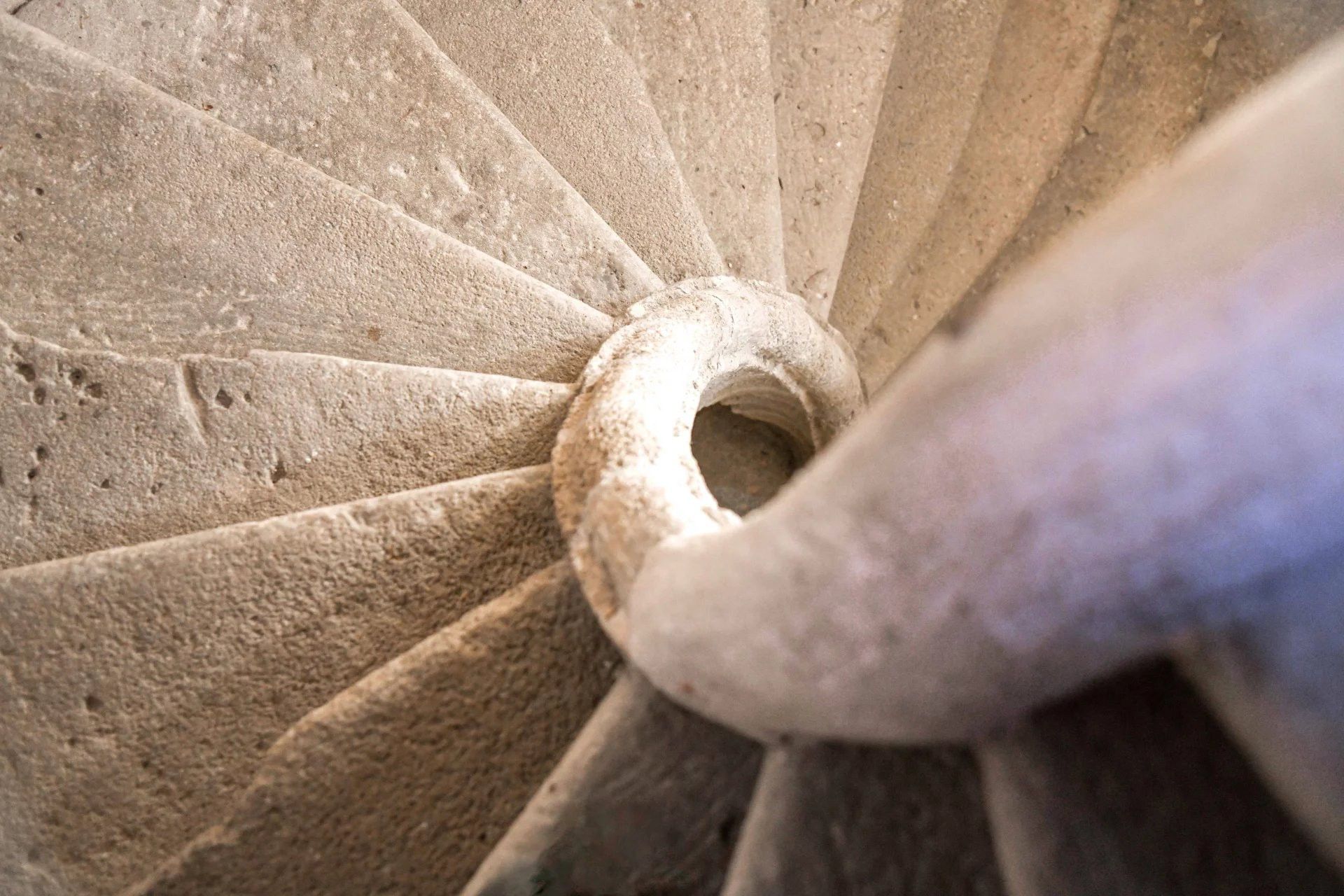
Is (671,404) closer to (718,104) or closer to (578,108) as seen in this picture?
(578,108)

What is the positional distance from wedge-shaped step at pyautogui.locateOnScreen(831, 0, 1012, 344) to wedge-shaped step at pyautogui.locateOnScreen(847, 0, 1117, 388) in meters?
0.03

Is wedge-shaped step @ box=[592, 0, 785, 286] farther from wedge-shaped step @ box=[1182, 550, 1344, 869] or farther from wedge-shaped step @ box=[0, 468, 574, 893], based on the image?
wedge-shaped step @ box=[1182, 550, 1344, 869]

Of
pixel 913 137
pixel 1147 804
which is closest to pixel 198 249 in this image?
pixel 1147 804

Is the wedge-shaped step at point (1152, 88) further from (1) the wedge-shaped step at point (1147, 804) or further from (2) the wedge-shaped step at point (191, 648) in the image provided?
(1) the wedge-shaped step at point (1147, 804)

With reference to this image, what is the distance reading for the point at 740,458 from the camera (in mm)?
2814

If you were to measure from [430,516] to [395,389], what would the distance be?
287 mm

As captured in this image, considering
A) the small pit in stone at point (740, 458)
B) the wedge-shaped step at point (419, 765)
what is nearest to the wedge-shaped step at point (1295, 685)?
the wedge-shaped step at point (419, 765)

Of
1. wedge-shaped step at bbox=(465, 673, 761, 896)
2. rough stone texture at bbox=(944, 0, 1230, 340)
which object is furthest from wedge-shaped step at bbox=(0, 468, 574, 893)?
rough stone texture at bbox=(944, 0, 1230, 340)

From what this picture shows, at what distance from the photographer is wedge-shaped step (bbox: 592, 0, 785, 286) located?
2.13 meters

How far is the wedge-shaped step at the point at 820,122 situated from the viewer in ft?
7.62

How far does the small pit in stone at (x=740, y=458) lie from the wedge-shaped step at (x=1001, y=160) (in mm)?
376

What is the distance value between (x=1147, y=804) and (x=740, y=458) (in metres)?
2.10

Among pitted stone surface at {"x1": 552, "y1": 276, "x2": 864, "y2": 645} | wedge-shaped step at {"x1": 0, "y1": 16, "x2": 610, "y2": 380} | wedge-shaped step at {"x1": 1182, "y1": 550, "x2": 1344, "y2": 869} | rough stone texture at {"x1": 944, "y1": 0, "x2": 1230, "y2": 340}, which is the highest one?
rough stone texture at {"x1": 944, "y1": 0, "x2": 1230, "y2": 340}

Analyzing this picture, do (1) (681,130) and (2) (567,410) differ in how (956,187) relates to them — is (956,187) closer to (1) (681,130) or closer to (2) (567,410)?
(1) (681,130)
